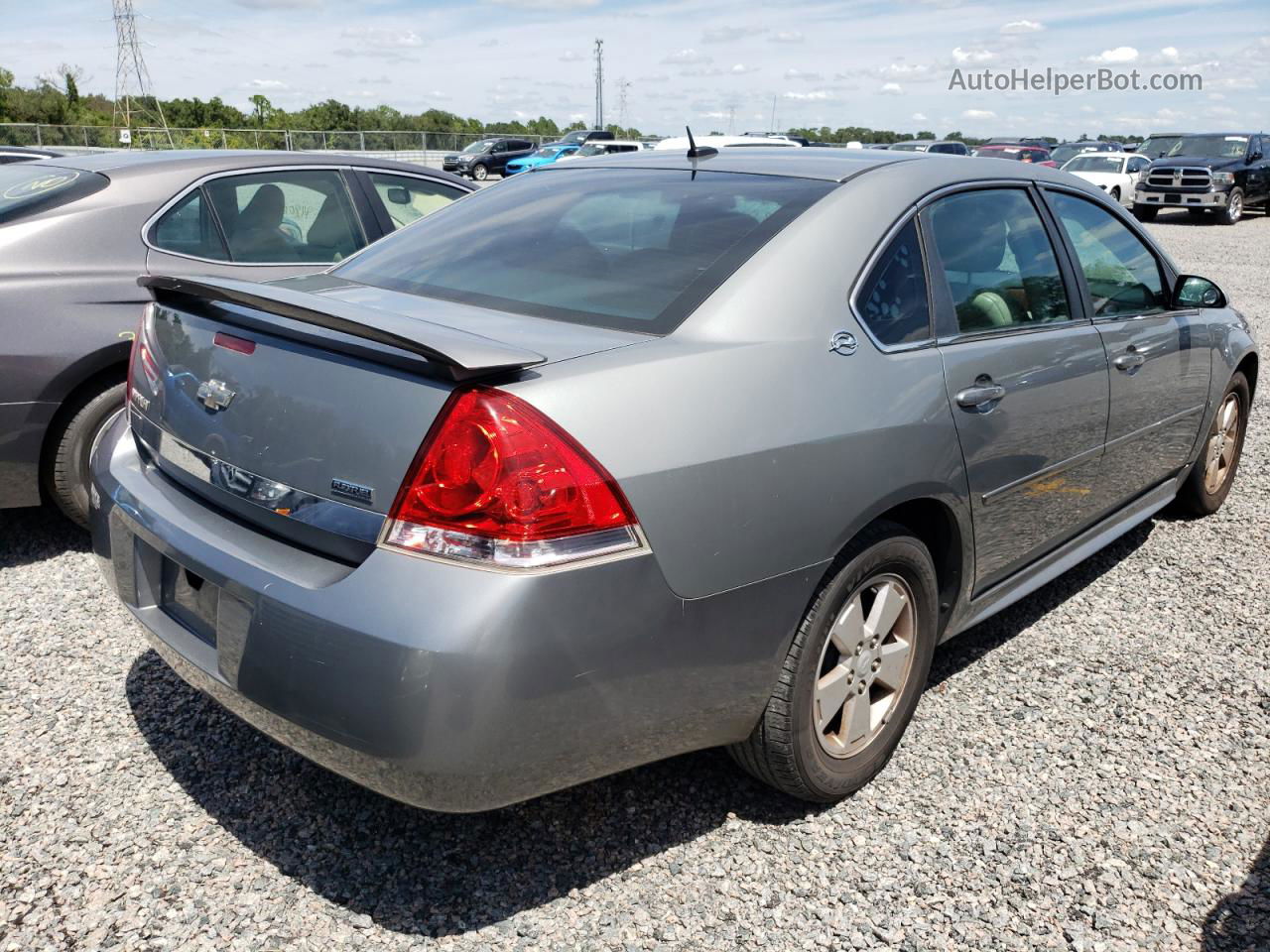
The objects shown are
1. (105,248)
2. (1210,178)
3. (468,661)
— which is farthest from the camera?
(1210,178)

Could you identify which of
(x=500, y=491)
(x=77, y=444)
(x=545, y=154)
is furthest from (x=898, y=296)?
(x=545, y=154)

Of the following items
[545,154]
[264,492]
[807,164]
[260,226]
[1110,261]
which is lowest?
[264,492]

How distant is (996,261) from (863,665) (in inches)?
52.4

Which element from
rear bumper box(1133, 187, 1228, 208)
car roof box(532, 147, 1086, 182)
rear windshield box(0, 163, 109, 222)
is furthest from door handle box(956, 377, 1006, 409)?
rear bumper box(1133, 187, 1228, 208)

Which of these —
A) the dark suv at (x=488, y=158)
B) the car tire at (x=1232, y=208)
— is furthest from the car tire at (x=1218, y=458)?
the dark suv at (x=488, y=158)

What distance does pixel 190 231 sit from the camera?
464 cm

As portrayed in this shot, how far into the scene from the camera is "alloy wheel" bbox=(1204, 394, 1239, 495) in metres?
4.88

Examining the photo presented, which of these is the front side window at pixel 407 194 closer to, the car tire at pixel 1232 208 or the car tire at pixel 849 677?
the car tire at pixel 849 677

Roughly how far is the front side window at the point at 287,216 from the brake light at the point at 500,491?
128 inches

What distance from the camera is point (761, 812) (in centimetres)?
278

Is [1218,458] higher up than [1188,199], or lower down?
lower down

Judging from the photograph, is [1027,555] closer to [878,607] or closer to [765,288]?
[878,607]

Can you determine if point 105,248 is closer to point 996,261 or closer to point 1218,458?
point 996,261

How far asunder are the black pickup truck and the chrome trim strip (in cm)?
2632
